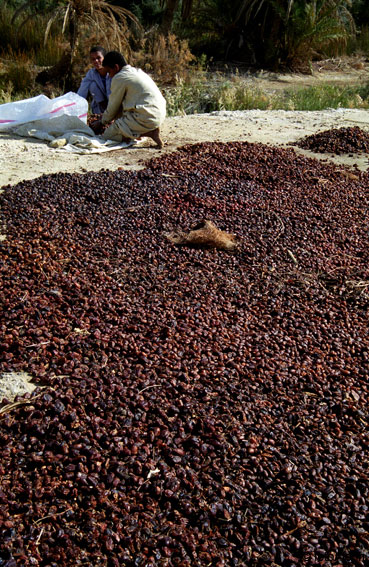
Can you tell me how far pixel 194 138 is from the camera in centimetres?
689

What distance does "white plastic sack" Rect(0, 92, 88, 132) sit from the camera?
21.4 ft

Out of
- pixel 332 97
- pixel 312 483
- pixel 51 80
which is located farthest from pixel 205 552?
pixel 332 97

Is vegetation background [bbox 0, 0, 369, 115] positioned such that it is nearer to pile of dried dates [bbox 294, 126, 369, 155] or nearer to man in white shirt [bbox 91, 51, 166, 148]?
man in white shirt [bbox 91, 51, 166, 148]

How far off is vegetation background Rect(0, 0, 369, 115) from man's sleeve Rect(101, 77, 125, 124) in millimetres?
1964

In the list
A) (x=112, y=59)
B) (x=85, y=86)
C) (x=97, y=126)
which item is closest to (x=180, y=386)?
(x=112, y=59)

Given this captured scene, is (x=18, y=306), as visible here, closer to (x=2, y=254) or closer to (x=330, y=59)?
(x=2, y=254)

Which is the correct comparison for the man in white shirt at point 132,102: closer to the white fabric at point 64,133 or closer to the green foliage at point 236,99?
the white fabric at point 64,133

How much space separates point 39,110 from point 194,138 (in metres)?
1.92

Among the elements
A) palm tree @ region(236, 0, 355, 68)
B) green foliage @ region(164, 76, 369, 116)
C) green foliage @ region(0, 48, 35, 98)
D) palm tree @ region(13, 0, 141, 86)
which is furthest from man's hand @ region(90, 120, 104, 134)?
palm tree @ region(236, 0, 355, 68)

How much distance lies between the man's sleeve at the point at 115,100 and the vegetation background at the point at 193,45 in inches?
77.3

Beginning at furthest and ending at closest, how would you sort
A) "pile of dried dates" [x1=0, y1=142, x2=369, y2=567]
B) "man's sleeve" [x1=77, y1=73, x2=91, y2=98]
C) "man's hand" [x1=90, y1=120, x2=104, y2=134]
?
"man's sleeve" [x1=77, y1=73, x2=91, y2=98] → "man's hand" [x1=90, y1=120, x2=104, y2=134] → "pile of dried dates" [x1=0, y1=142, x2=369, y2=567]

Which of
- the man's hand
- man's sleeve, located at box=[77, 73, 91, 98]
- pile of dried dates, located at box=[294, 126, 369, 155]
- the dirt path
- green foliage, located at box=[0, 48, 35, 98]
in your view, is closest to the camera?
the dirt path

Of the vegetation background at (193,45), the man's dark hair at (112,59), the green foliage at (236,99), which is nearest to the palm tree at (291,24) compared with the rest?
the vegetation background at (193,45)

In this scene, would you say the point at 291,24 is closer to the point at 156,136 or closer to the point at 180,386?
the point at 156,136
